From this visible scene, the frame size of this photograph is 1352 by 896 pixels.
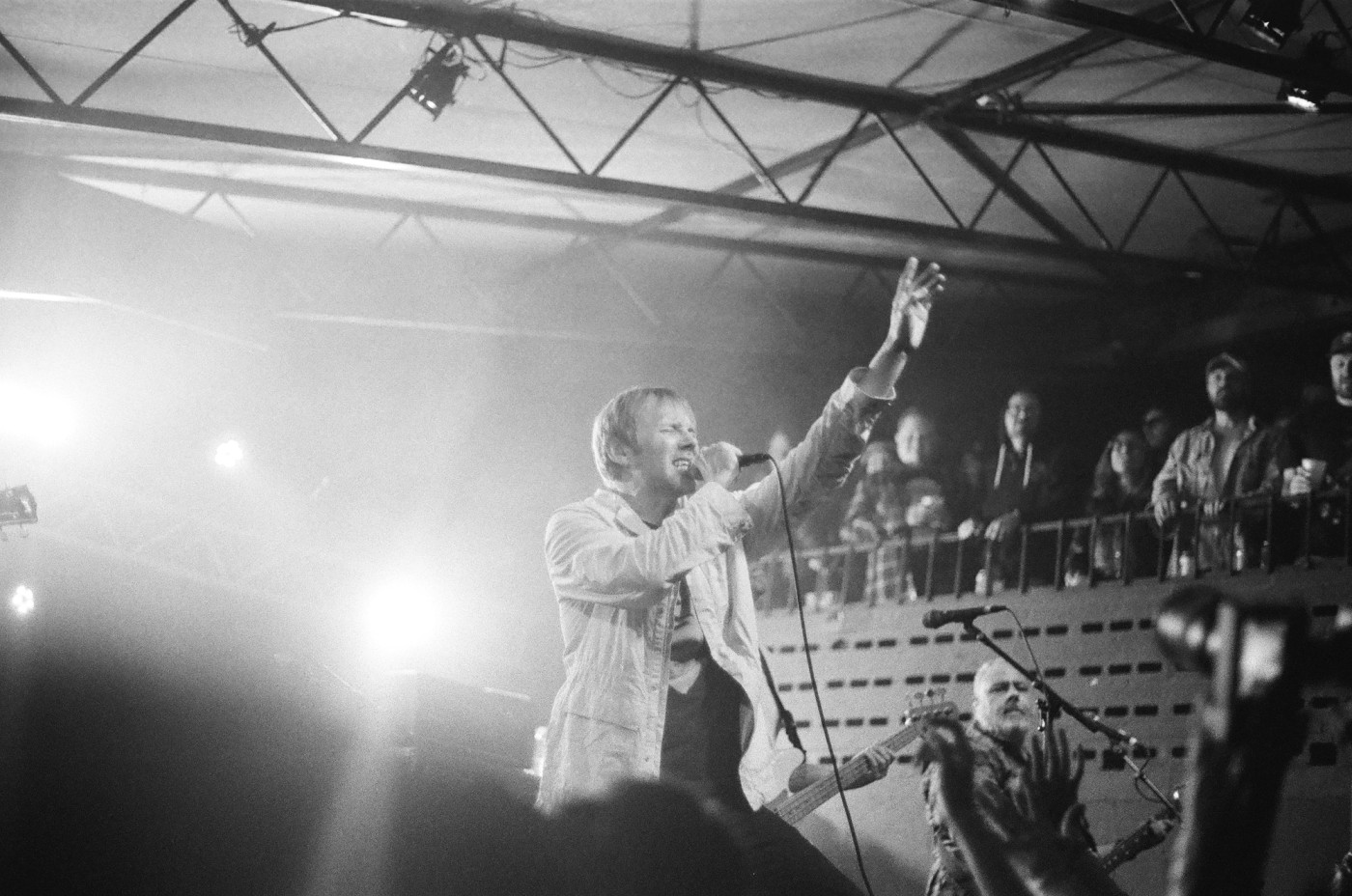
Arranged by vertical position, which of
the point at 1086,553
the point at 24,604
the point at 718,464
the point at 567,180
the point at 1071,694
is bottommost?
the point at 24,604

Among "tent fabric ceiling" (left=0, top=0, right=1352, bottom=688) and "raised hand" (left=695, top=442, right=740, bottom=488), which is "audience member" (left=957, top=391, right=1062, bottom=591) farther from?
"raised hand" (left=695, top=442, right=740, bottom=488)

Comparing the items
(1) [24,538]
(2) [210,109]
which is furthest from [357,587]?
(2) [210,109]

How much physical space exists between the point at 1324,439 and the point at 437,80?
194 inches

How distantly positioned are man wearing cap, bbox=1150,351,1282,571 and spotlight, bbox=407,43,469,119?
421cm

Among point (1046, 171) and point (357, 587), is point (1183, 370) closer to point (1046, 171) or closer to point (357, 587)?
point (1046, 171)

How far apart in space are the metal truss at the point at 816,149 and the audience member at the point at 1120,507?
1.26 metres

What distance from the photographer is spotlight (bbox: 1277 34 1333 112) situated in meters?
6.83

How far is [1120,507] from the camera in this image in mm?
8219

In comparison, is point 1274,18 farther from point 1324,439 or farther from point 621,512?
point 621,512

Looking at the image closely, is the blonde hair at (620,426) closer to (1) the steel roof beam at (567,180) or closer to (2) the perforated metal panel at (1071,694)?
(2) the perforated metal panel at (1071,694)

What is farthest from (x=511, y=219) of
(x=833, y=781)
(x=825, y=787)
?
(x=825, y=787)

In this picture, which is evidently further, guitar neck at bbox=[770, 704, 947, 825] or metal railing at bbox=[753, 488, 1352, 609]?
metal railing at bbox=[753, 488, 1352, 609]

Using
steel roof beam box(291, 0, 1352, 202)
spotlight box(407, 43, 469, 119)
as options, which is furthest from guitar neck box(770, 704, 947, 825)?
spotlight box(407, 43, 469, 119)

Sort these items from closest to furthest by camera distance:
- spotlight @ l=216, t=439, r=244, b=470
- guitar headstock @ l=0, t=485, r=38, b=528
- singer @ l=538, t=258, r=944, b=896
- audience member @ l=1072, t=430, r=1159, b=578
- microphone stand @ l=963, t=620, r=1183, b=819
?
singer @ l=538, t=258, r=944, b=896
microphone stand @ l=963, t=620, r=1183, b=819
audience member @ l=1072, t=430, r=1159, b=578
guitar headstock @ l=0, t=485, r=38, b=528
spotlight @ l=216, t=439, r=244, b=470
